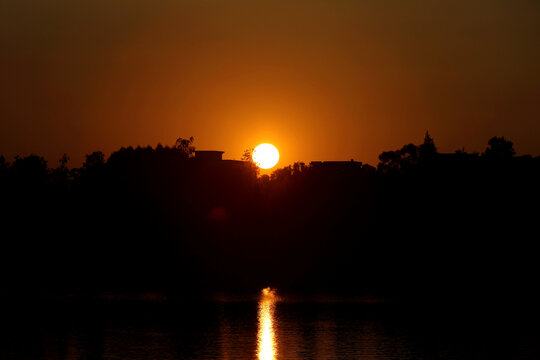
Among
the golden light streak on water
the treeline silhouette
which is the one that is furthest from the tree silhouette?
the golden light streak on water

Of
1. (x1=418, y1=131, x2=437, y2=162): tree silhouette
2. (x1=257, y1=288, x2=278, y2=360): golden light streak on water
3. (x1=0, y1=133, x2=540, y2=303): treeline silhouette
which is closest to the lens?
(x1=257, y1=288, x2=278, y2=360): golden light streak on water

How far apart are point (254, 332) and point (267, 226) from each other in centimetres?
7384

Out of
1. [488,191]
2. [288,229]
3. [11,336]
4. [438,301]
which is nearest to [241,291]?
[438,301]

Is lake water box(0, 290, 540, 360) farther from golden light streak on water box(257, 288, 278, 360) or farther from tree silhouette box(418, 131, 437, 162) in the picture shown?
tree silhouette box(418, 131, 437, 162)

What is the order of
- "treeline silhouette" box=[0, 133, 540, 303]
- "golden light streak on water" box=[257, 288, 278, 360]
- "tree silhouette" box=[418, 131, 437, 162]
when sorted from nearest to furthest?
"golden light streak on water" box=[257, 288, 278, 360] < "treeline silhouette" box=[0, 133, 540, 303] < "tree silhouette" box=[418, 131, 437, 162]

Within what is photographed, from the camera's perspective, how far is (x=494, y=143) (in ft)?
555

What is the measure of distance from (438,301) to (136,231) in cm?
4992

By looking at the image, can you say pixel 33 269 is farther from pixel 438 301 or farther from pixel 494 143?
pixel 494 143

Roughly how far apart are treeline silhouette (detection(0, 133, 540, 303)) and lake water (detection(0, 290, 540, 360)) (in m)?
44.6

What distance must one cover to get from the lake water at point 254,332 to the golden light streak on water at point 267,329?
6cm

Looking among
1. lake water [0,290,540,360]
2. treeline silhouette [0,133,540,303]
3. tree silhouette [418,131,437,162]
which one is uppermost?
tree silhouette [418,131,437,162]

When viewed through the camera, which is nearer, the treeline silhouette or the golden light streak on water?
the golden light streak on water

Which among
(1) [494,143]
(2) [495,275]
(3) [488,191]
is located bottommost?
(2) [495,275]

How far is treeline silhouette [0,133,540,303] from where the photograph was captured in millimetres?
125938
